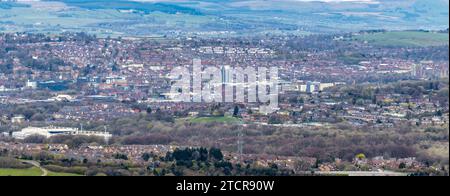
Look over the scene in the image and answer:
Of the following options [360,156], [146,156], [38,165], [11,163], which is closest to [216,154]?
[146,156]

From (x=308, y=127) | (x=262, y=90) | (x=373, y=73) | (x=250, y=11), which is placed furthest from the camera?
(x=250, y=11)

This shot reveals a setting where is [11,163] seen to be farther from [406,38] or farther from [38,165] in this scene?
[406,38]

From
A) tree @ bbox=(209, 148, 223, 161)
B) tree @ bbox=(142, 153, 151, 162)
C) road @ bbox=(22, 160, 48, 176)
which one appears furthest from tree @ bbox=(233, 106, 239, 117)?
Answer: road @ bbox=(22, 160, 48, 176)

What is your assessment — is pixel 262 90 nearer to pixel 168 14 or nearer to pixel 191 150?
pixel 191 150

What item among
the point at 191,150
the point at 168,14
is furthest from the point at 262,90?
the point at 168,14

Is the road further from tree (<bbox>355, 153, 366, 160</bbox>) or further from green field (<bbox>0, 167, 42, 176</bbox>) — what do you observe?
tree (<bbox>355, 153, 366, 160</bbox>)
